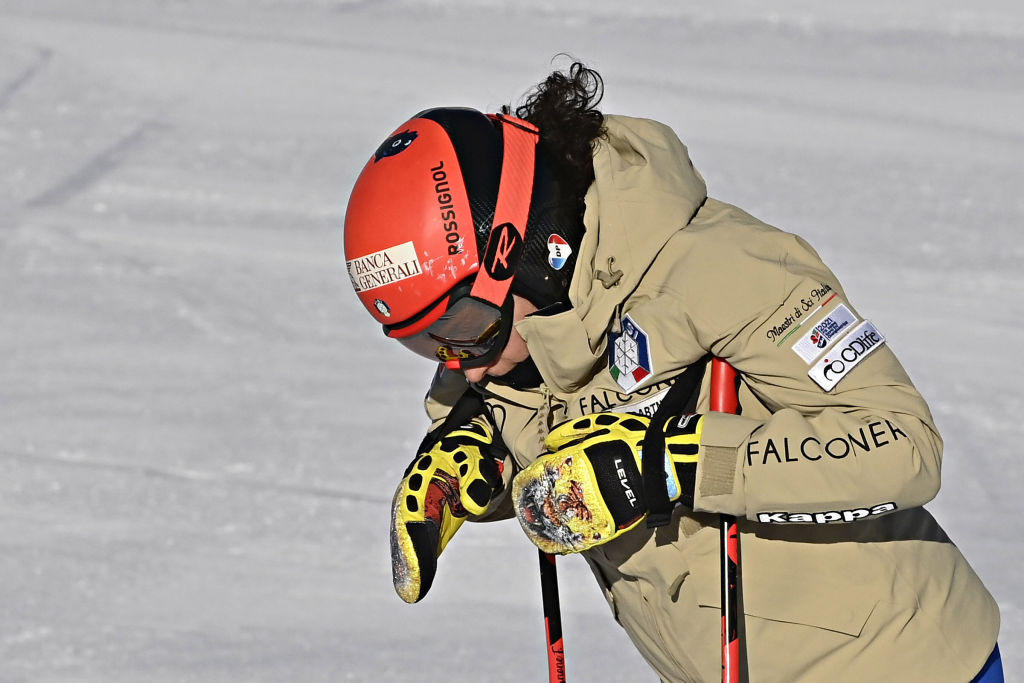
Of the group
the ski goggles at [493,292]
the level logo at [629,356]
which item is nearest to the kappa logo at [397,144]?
the ski goggles at [493,292]

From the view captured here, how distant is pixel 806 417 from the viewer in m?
2.06

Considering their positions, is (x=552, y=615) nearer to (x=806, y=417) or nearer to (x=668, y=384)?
(x=668, y=384)

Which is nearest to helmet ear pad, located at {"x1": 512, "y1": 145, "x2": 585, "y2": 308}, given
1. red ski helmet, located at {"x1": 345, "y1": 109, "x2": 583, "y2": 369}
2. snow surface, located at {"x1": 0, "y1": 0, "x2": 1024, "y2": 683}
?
red ski helmet, located at {"x1": 345, "y1": 109, "x2": 583, "y2": 369}

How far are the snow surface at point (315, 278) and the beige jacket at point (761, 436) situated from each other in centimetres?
157

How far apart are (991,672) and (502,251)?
1141mm

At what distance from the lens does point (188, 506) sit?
446 cm

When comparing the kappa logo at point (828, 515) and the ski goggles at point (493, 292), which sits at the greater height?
the ski goggles at point (493, 292)

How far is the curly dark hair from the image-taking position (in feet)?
7.32

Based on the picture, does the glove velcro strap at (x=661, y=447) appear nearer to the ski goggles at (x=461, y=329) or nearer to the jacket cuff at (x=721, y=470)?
the jacket cuff at (x=721, y=470)

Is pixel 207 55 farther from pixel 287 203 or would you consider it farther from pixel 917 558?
pixel 917 558

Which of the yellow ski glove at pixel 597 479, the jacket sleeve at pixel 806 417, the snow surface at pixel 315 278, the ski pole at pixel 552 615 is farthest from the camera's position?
the snow surface at pixel 315 278

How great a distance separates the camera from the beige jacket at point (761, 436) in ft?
6.48

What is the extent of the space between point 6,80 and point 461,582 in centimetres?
509

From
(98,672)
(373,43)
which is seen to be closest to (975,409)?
(98,672)
